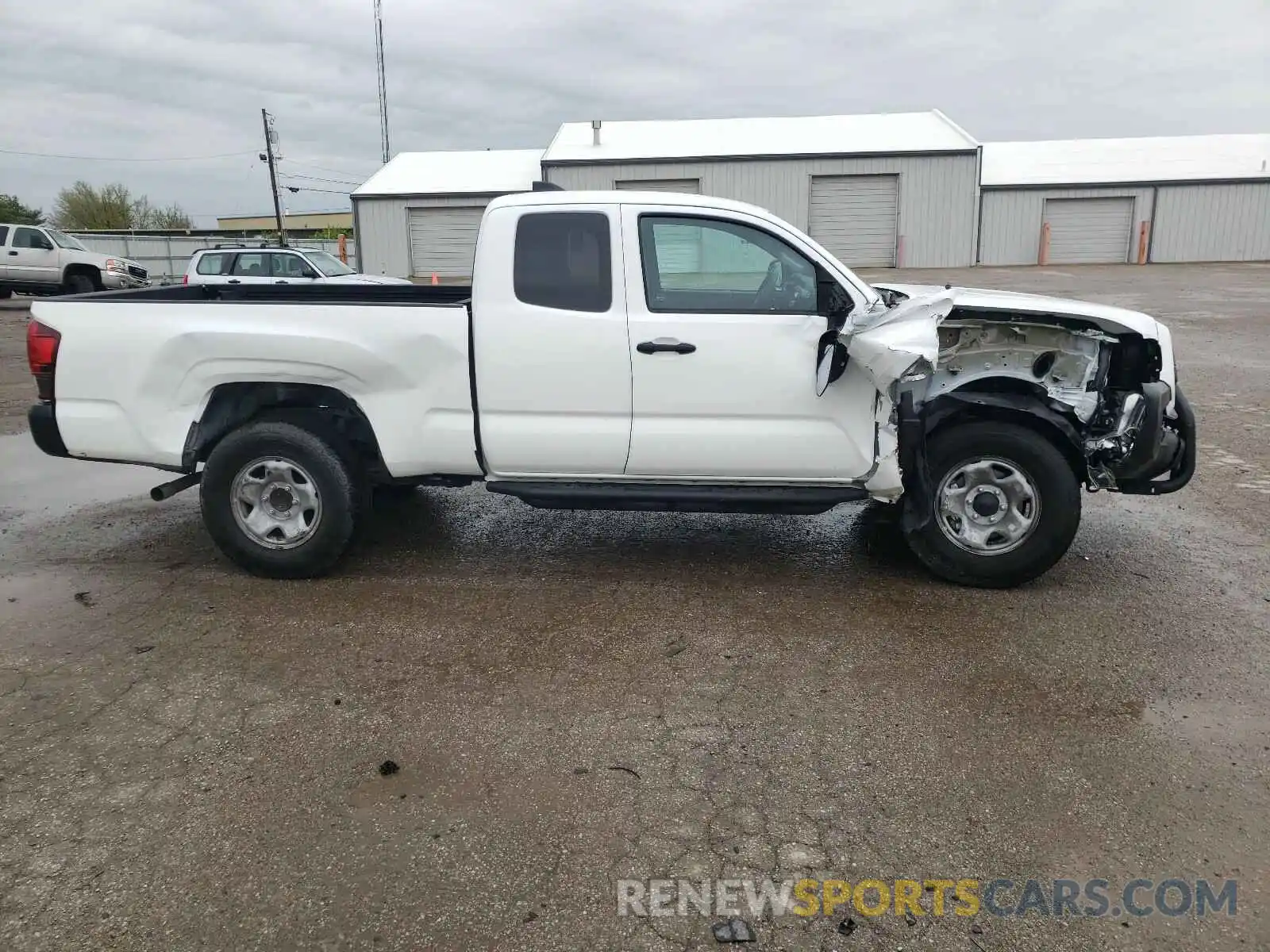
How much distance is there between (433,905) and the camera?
2674 millimetres

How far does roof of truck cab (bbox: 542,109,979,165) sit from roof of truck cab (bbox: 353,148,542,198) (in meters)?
1.50

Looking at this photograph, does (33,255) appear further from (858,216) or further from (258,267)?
(858,216)

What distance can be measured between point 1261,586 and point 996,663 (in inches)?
74.2

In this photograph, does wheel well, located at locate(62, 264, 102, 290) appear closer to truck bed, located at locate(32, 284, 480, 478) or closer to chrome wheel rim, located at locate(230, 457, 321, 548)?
truck bed, located at locate(32, 284, 480, 478)

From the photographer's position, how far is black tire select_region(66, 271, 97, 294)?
2316 centimetres

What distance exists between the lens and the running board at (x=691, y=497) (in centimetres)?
487

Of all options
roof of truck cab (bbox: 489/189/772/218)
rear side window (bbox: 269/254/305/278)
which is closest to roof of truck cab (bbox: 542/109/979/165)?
rear side window (bbox: 269/254/305/278)

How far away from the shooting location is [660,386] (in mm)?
4797

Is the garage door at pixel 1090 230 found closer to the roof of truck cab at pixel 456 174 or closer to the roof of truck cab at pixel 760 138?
the roof of truck cab at pixel 760 138

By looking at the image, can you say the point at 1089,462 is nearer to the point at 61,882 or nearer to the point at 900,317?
the point at 900,317

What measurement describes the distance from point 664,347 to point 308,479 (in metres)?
2.03

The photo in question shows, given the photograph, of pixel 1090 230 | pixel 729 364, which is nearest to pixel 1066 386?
pixel 729 364

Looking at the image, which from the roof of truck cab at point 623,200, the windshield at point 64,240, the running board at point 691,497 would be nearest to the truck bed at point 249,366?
the running board at point 691,497

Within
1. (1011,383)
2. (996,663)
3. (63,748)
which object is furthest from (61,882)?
(1011,383)
